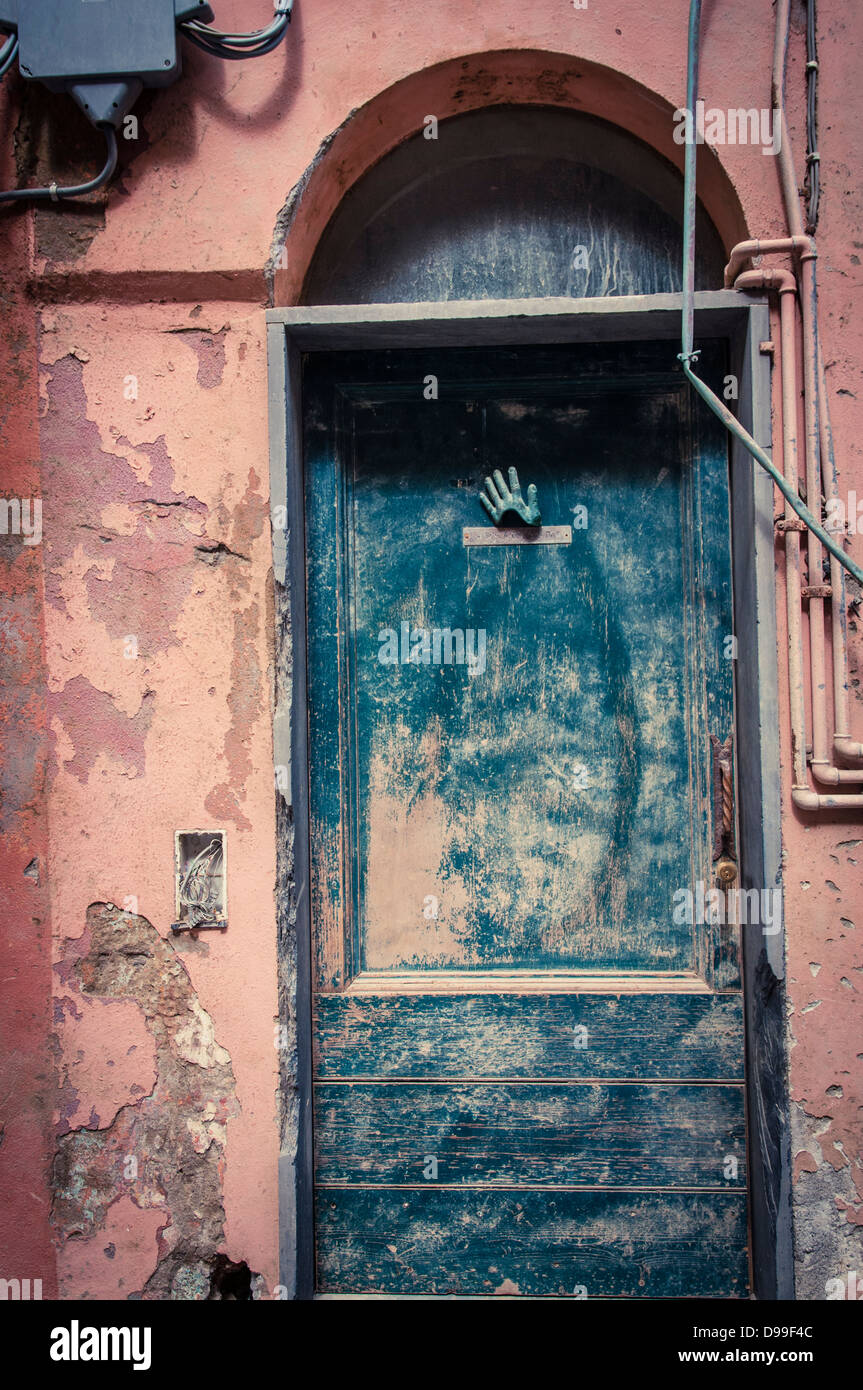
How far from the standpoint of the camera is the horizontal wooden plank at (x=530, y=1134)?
1.98 m

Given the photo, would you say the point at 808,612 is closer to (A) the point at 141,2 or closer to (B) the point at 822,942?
(B) the point at 822,942

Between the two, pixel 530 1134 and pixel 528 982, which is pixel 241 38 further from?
pixel 530 1134

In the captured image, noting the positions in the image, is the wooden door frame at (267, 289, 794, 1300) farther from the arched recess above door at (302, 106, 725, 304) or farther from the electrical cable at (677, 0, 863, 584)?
the arched recess above door at (302, 106, 725, 304)

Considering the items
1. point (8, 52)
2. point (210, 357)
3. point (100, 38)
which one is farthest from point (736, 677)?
point (8, 52)

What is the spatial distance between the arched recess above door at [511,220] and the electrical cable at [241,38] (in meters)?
0.35

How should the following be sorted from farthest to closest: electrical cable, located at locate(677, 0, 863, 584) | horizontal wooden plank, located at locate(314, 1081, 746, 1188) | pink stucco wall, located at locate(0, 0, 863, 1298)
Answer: horizontal wooden plank, located at locate(314, 1081, 746, 1188), pink stucco wall, located at locate(0, 0, 863, 1298), electrical cable, located at locate(677, 0, 863, 584)

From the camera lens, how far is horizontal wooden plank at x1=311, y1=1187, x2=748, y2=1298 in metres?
1.96

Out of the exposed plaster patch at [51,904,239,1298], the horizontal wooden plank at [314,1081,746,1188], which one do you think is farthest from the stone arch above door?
the horizontal wooden plank at [314,1081,746,1188]

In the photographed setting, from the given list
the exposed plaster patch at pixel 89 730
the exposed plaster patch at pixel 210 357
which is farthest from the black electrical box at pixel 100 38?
the exposed plaster patch at pixel 89 730

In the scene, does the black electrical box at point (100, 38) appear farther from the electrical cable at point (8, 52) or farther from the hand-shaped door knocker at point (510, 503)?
the hand-shaped door knocker at point (510, 503)

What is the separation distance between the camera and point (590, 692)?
204 centimetres

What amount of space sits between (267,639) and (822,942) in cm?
150

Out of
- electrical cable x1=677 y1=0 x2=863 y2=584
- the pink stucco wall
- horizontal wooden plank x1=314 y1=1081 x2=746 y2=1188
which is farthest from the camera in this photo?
horizontal wooden plank x1=314 y1=1081 x2=746 y2=1188

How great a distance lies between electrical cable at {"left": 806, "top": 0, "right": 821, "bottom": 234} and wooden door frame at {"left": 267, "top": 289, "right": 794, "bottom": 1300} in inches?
10.0
